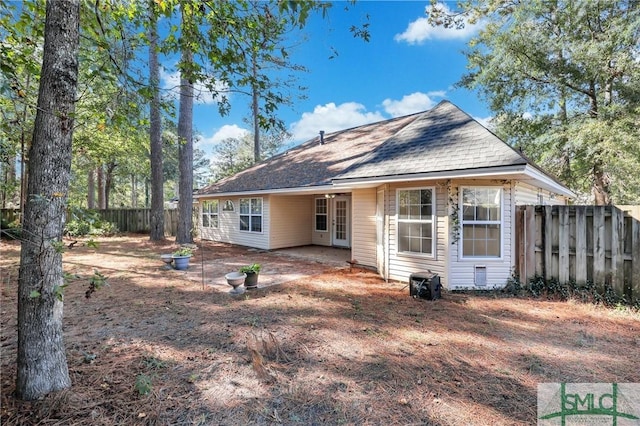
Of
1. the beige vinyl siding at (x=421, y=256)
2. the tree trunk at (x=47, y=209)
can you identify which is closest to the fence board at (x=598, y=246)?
the beige vinyl siding at (x=421, y=256)

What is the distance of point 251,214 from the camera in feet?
41.2

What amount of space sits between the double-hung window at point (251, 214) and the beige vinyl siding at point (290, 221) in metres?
0.68

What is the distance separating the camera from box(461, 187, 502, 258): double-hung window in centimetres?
619

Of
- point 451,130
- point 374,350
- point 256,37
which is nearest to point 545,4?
point 451,130

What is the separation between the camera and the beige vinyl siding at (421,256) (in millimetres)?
6258

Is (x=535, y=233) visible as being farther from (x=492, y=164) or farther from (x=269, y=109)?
(x=269, y=109)

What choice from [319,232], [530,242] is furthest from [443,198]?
[319,232]

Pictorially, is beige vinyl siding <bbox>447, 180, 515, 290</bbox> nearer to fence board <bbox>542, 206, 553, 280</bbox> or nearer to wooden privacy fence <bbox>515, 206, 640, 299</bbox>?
wooden privacy fence <bbox>515, 206, 640, 299</bbox>

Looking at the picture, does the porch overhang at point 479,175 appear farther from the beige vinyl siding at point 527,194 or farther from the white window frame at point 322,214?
the white window frame at point 322,214

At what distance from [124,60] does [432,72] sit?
43.2 ft

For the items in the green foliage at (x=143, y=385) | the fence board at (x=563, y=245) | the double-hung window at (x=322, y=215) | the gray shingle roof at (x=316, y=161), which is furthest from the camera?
the double-hung window at (x=322, y=215)

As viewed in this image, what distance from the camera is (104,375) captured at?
2857 millimetres

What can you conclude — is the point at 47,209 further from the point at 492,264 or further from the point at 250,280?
the point at 492,264

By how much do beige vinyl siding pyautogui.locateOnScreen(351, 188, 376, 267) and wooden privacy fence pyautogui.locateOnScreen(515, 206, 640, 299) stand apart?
3.41m
